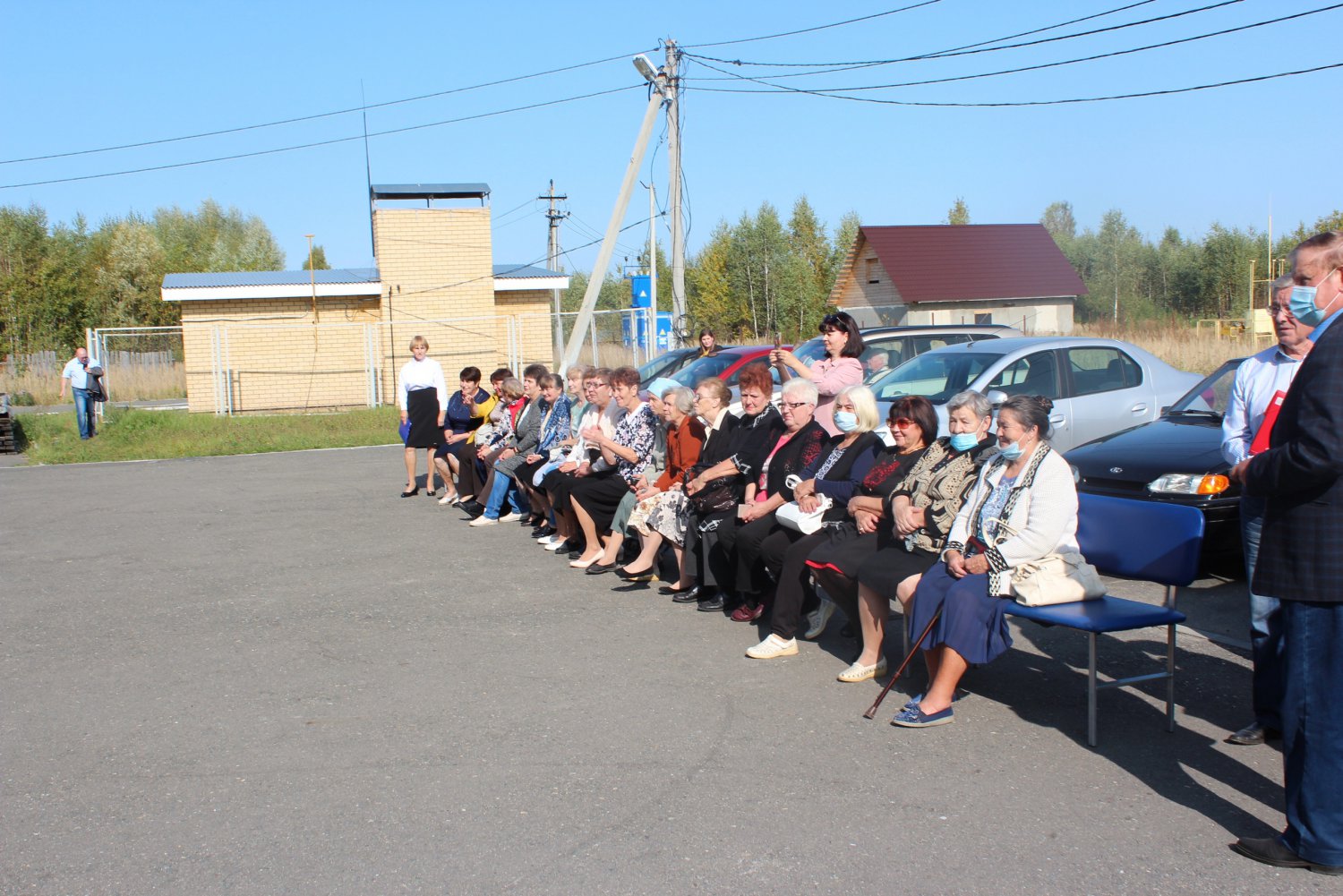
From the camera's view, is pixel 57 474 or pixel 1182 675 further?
pixel 57 474

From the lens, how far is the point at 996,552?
547 cm

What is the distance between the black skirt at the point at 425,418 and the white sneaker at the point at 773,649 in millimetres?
7773

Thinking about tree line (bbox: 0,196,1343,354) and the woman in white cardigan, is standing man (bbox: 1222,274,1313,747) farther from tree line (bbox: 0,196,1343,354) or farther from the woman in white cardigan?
tree line (bbox: 0,196,1343,354)

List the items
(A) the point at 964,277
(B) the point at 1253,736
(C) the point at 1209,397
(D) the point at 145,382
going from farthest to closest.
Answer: (A) the point at 964,277
(D) the point at 145,382
(C) the point at 1209,397
(B) the point at 1253,736

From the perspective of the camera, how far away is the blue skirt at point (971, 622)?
527 cm

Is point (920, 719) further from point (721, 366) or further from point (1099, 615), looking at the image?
point (721, 366)

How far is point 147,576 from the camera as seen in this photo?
9.40 metres

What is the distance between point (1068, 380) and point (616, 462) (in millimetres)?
4674

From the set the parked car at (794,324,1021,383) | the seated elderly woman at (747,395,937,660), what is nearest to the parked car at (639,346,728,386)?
the parked car at (794,324,1021,383)

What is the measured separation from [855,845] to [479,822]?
1434mm

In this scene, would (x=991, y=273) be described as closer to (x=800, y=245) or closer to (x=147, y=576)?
(x=800, y=245)

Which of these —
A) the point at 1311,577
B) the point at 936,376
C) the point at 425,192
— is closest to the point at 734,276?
the point at 425,192

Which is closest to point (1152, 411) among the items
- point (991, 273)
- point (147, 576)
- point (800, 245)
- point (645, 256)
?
point (147, 576)

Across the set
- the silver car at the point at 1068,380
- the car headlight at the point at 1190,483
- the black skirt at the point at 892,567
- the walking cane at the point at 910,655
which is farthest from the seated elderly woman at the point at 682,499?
the silver car at the point at 1068,380
